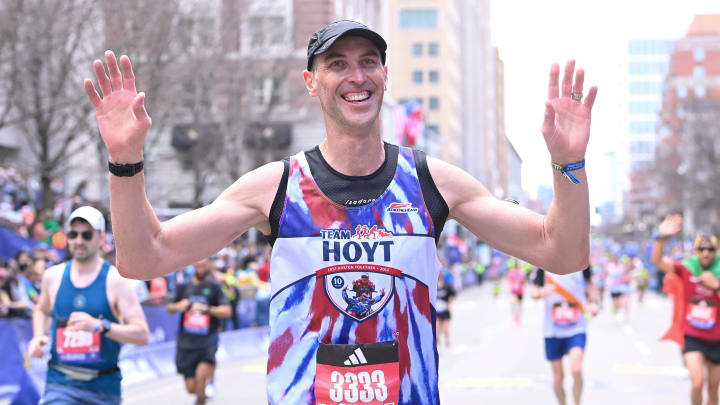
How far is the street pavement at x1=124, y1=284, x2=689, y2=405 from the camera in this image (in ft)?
47.3

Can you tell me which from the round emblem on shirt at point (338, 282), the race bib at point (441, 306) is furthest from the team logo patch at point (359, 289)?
the race bib at point (441, 306)

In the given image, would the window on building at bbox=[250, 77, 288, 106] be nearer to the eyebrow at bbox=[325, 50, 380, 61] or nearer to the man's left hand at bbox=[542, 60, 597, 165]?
the eyebrow at bbox=[325, 50, 380, 61]

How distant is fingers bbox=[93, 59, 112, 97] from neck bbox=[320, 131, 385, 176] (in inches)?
30.6

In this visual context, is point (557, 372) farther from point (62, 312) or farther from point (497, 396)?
point (62, 312)

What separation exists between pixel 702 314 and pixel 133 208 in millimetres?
9153

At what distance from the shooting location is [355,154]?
3.70m

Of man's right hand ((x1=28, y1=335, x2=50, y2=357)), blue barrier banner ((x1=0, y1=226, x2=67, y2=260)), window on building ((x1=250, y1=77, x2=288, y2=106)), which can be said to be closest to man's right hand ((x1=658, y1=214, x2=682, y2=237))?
man's right hand ((x1=28, y1=335, x2=50, y2=357))

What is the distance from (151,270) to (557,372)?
938cm

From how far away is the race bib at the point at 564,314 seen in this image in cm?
1256

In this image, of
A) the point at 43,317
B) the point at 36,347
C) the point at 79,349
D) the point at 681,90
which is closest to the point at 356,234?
the point at 79,349

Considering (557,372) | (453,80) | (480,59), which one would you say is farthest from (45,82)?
(480,59)

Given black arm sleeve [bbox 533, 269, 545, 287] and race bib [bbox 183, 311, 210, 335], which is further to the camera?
black arm sleeve [bbox 533, 269, 545, 287]

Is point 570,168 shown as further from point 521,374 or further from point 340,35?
point 521,374

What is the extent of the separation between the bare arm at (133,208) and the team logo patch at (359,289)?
0.44m
